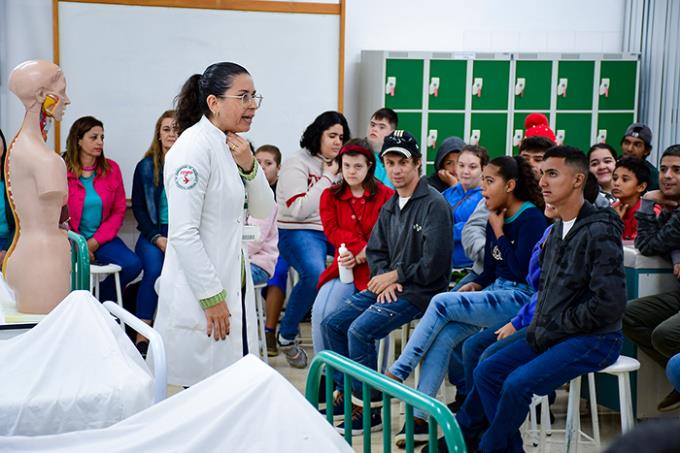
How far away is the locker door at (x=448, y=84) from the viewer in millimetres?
7578

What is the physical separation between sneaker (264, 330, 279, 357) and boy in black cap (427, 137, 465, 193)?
4.69 feet

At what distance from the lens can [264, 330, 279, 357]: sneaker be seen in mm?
5831

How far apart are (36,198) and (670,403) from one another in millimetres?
2847

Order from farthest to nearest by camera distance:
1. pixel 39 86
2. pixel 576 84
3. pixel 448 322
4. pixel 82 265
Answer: pixel 576 84, pixel 448 322, pixel 82 265, pixel 39 86

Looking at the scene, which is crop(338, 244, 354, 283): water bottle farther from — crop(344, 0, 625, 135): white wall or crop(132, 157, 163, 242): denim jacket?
crop(344, 0, 625, 135): white wall

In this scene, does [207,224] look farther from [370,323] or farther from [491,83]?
[491,83]

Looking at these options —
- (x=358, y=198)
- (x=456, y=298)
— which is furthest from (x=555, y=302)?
(x=358, y=198)

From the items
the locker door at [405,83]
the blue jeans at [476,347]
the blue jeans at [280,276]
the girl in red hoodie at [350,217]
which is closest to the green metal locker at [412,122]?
the locker door at [405,83]

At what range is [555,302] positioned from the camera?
331 centimetres

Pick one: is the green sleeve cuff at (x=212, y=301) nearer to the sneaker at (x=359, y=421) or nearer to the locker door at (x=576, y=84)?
the sneaker at (x=359, y=421)

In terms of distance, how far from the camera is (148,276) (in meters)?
5.88

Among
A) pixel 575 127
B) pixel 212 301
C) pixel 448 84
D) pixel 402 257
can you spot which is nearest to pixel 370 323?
pixel 402 257

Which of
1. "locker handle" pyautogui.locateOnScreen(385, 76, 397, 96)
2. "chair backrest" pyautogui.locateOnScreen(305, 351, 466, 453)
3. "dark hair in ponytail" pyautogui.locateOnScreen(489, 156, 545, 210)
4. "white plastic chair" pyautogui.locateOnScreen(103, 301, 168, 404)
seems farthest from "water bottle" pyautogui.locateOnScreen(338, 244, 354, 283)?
"locker handle" pyautogui.locateOnScreen(385, 76, 397, 96)

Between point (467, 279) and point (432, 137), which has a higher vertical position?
point (432, 137)
